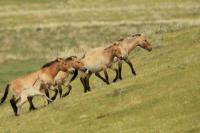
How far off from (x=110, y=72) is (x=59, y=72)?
8389 mm

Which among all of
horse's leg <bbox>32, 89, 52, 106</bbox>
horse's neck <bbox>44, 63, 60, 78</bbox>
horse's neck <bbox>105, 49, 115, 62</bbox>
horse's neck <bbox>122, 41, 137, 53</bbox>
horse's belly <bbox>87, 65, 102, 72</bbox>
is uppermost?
horse's neck <bbox>122, 41, 137, 53</bbox>

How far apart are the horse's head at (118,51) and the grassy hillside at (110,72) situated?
1355mm

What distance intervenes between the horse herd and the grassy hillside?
763 mm

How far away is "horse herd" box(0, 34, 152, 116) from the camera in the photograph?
1240 inches

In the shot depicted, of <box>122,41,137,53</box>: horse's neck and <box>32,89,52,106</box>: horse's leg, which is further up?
<box>122,41,137,53</box>: horse's neck

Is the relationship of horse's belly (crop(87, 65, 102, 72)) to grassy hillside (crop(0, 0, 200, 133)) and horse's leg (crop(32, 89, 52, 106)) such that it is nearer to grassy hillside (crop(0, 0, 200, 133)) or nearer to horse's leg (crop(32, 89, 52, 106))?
grassy hillside (crop(0, 0, 200, 133))

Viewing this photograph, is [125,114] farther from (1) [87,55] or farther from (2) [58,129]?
(1) [87,55]

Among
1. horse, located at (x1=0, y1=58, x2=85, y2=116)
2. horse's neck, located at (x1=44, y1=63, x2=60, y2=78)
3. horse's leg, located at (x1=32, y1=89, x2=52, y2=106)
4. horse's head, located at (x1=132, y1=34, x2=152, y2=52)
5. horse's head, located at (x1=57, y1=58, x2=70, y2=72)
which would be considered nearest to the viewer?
horse's leg, located at (x1=32, y1=89, x2=52, y2=106)

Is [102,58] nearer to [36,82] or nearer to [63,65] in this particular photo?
[63,65]

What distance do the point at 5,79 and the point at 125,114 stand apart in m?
25.7

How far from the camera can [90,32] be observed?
68.4 metres

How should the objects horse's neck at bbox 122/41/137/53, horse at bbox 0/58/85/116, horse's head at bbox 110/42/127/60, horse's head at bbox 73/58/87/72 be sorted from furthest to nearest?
horse's neck at bbox 122/41/137/53, horse's head at bbox 110/42/127/60, horse's head at bbox 73/58/87/72, horse at bbox 0/58/85/116

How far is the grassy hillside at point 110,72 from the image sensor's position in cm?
2398

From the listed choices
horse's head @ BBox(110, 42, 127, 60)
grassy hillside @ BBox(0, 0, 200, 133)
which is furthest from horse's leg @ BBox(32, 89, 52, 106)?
horse's head @ BBox(110, 42, 127, 60)
